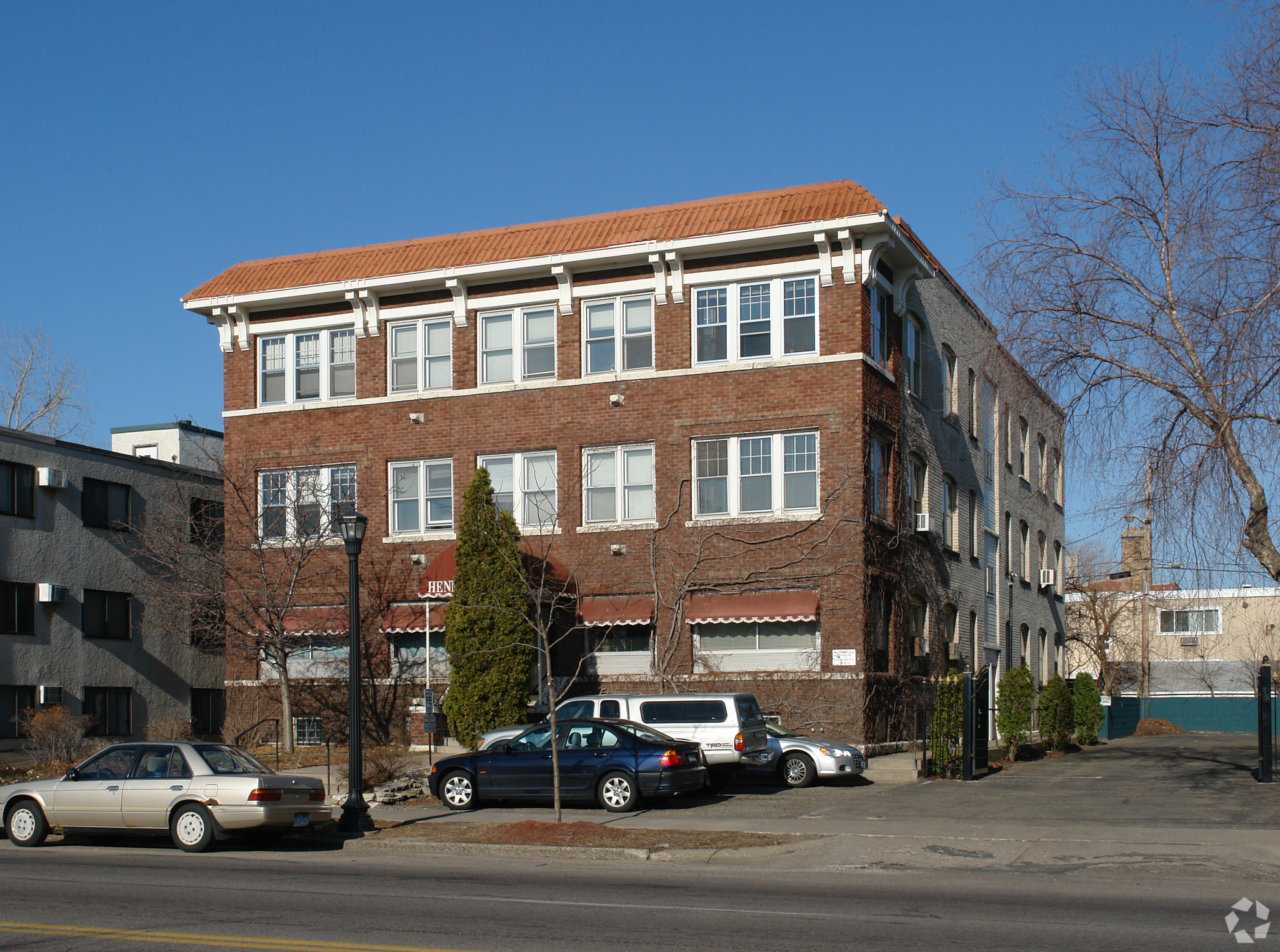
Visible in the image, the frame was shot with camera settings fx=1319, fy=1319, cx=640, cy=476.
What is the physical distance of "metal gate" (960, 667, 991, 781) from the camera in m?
25.5

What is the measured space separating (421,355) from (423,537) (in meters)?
4.39

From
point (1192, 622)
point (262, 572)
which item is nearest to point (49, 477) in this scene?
point (262, 572)

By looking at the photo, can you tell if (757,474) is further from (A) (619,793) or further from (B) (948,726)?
(A) (619,793)

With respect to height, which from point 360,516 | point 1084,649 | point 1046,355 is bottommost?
point 1084,649

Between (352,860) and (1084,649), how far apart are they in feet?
196

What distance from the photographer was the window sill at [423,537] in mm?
31016

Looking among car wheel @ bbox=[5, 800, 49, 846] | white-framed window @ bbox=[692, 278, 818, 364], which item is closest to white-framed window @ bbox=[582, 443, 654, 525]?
white-framed window @ bbox=[692, 278, 818, 364]

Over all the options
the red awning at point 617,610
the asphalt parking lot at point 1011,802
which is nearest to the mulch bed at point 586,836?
the asphalt parking lot at point 1011,802

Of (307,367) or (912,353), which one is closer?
(912,353)

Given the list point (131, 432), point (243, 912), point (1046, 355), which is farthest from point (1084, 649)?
point (243, 912)

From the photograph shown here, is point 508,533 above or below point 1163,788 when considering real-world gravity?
above

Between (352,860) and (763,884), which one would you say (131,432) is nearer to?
(352,860)

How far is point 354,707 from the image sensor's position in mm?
18359

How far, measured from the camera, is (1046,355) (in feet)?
67.1
